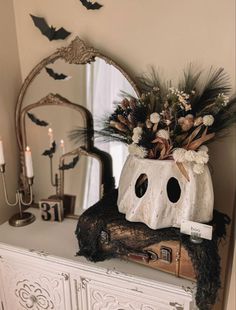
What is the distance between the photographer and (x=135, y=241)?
109cm

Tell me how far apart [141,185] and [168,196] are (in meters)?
0.11

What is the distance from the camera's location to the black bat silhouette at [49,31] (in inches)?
55.3

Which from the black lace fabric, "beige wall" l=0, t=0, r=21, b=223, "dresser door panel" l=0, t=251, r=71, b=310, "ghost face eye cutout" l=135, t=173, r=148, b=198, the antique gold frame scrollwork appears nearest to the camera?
the black lace fabric

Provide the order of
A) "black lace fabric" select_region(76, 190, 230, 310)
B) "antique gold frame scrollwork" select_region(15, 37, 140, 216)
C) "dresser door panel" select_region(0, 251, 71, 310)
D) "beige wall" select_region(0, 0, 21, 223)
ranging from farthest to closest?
"beige wall" select_region(0, 0, 21, 223) → "antique gold frame scrollwork" select_region(15, 37, 140, 216) → "dresser door panel" select_region(0, 251, 71, 310) → "black lace fabric" select_region(76, 190, 230, 310)

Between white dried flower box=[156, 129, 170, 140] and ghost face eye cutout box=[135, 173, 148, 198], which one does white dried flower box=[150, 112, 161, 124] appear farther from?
ghost face eye cutout box=[135, 173, 148, 198]

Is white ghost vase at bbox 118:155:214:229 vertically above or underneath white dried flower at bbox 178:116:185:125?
underneath

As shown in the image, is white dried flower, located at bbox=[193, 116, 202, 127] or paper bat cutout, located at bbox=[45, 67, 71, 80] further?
paper bat cutout, located at bbox=[45, 67, 71, 80]

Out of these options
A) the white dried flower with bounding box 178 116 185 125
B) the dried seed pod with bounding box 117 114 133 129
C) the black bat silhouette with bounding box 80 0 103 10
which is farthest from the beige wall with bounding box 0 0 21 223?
the white dried flower with bounding box 178 116 185 125

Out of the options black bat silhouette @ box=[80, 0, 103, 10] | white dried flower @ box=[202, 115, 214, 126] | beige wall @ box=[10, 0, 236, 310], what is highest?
black bat silhouette @ box=[80, 0, 103, 10]

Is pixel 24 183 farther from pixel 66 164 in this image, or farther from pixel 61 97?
pixel 61 97

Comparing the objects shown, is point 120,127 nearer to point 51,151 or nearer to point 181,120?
Result: point 181,120

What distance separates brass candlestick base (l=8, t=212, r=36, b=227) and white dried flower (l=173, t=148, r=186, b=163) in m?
0.84

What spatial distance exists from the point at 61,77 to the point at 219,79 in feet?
2.36

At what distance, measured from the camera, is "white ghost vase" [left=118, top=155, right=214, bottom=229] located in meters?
1.05
